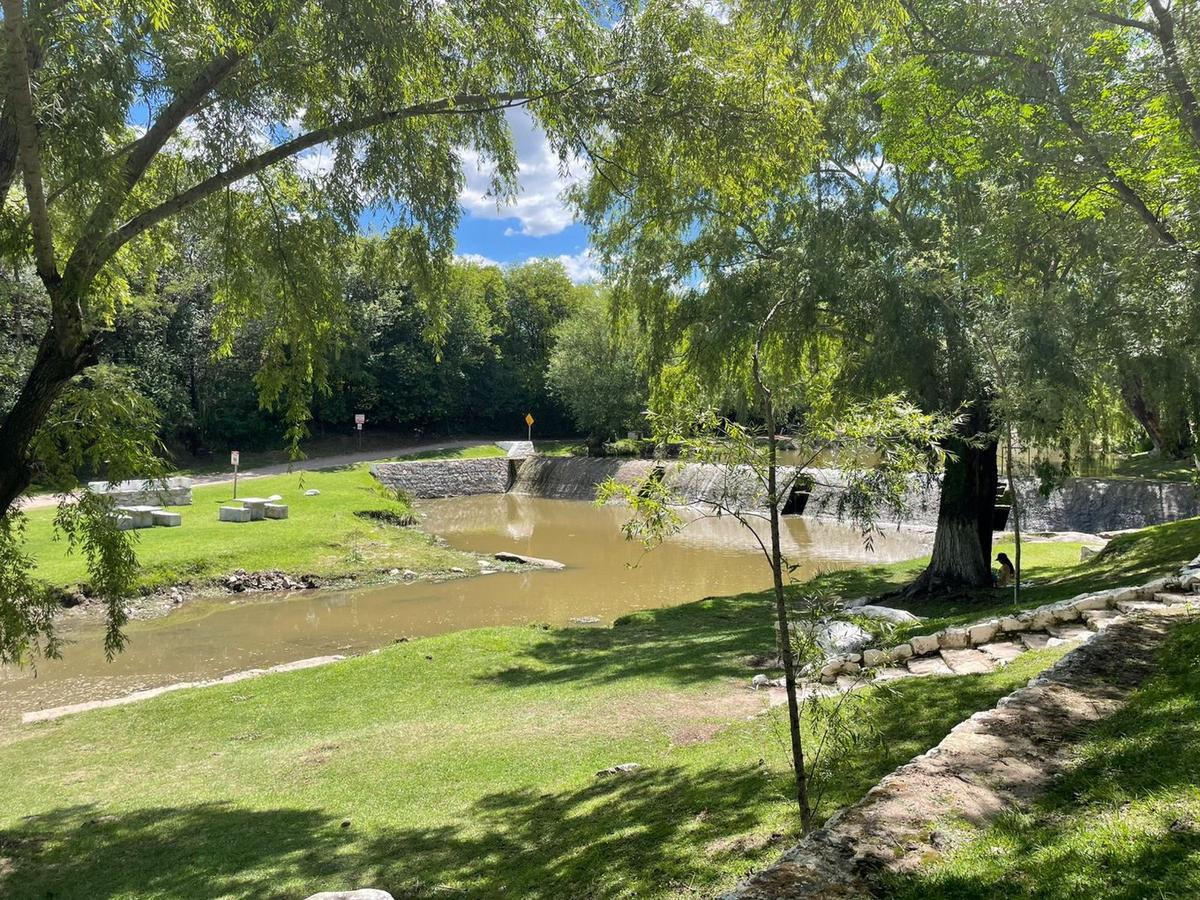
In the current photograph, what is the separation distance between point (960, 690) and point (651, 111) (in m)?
5.29

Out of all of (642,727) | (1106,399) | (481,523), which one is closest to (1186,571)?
(1106,399)

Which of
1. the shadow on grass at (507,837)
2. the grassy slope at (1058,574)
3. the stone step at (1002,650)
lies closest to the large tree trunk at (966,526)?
the grassy slope at (1058,574)

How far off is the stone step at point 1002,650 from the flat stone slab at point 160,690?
8.97m

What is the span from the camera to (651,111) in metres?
6.50

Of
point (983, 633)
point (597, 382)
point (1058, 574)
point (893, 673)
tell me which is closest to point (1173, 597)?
point (983, 633)

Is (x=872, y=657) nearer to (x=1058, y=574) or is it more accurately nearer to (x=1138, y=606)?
(x=1138, y=606)

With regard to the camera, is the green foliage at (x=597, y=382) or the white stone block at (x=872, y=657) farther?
the green foliage at (x=597, y=382)

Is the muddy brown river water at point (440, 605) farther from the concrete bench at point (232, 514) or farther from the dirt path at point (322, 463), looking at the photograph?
the dirt path at point (322, 463)

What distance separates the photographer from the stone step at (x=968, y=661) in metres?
6.91

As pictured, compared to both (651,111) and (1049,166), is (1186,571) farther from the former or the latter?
(651,111)

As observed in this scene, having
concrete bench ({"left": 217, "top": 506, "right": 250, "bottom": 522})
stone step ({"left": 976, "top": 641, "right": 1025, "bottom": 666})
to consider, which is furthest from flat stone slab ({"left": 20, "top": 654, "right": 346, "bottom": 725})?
concrete bench ({"left": 217, "top": 506, "right": 250, "bottom": 522})

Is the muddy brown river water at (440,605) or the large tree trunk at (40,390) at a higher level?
the large tree trunk at (40,390)

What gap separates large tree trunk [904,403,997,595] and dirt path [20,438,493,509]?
19.6 m

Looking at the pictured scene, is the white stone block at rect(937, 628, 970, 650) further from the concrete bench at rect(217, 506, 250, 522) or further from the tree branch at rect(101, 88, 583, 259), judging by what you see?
the concrete bench at rect(217, 506, 250, 522)
